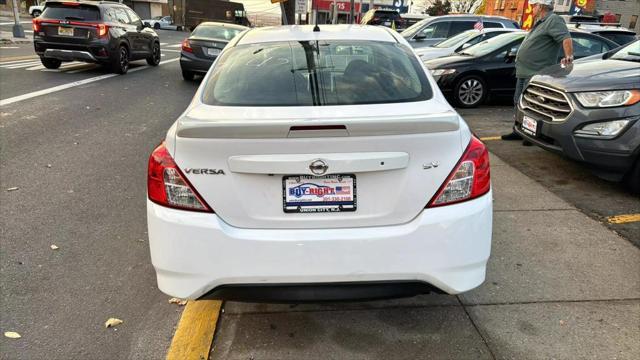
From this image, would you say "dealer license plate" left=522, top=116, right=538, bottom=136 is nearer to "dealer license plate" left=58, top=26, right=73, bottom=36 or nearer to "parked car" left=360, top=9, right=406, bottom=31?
"dealer license plate" left=58, top=26, right=73, bottom=36

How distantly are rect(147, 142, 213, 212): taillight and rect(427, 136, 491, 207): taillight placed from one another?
1117mm

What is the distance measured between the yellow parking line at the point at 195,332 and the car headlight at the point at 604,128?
383cm

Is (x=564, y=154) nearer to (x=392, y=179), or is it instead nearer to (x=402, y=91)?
(x=402, y=91)

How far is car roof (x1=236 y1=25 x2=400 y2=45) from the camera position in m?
3.40

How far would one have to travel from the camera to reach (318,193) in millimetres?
2244

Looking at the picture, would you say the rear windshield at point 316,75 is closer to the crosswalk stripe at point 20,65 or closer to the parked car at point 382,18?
the crosswalk stripe at point 20,65

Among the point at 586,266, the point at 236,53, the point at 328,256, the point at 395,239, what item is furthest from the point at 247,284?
the point at 586,266

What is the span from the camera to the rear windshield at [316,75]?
2660 mm

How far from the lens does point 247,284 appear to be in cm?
229

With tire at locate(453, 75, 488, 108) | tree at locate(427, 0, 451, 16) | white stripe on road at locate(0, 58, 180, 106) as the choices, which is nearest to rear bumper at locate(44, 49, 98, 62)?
white stripe on road at locate(0, 58, 180, 106)

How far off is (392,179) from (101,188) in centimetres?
362

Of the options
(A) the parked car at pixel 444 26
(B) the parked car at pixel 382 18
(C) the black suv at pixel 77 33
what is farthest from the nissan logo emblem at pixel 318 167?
(B) the parked car at pixel 382 18

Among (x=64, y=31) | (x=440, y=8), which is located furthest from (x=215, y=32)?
(x=440, y=8)

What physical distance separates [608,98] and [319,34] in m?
2.98
